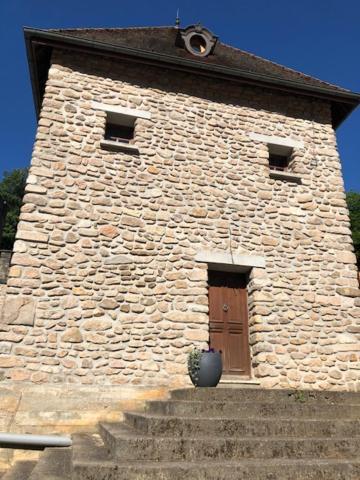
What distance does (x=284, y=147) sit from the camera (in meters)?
7.57

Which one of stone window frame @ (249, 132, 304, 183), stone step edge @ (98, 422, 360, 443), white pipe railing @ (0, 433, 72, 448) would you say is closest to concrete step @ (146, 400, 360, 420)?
stone step edge @ (98, 422, 360, 443)

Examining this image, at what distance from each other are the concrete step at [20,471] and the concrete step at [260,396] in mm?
1572

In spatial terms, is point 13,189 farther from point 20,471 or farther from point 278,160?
point 20,471

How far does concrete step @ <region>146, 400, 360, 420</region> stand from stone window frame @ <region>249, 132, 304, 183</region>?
4272 millimetres

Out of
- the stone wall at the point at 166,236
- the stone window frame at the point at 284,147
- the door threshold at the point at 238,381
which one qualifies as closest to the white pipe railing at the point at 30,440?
the stone wall at the point at 166,236

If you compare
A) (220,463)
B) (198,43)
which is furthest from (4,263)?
(198,43)

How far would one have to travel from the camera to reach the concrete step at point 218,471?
2.76 meters

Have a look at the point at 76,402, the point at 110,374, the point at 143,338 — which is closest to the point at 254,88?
the point at 143,338

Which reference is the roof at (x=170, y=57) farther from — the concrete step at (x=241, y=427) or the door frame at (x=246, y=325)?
the concrete step at (x=241, y=427)

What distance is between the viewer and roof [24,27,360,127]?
6766 mm

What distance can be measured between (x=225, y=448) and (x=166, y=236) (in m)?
3.58

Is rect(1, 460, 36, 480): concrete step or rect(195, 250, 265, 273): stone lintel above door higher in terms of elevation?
rect(195, 250, 265, 273): stone lintel above door

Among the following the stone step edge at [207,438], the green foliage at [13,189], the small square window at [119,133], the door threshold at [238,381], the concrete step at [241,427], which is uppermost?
the green foliage at [13,189]

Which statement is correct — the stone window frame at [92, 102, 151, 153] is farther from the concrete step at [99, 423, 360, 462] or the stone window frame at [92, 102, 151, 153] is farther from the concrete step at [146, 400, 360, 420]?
the concrete step at [99, 423, 360, 462]
